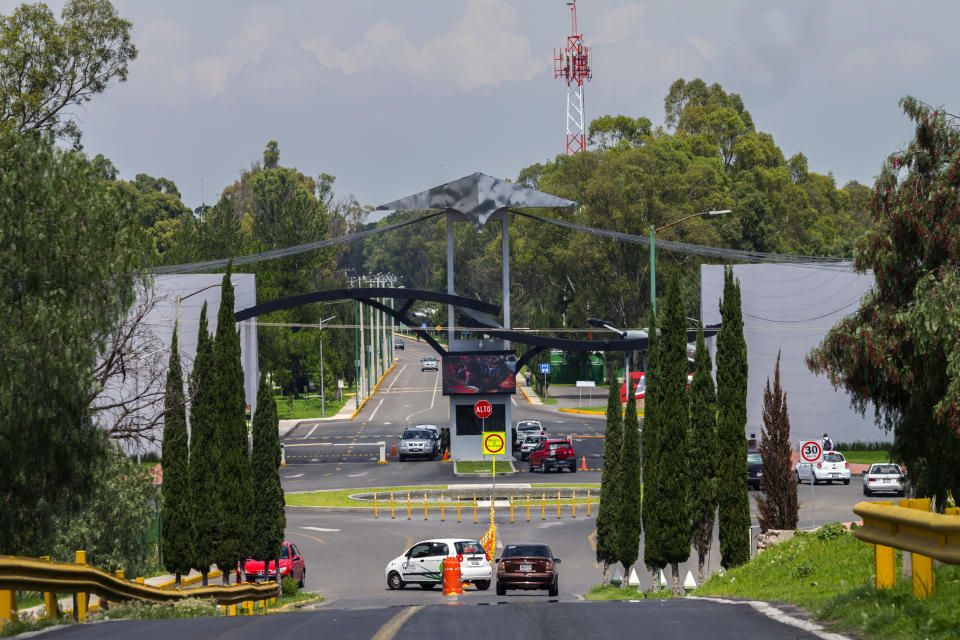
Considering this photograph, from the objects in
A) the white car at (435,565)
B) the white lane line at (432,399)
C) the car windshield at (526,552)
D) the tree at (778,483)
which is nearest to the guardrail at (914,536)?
the car windshield at (526,552)

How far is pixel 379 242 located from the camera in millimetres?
192250

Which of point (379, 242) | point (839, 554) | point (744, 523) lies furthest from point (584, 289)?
point (379, 242)

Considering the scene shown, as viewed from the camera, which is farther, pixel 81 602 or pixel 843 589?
pixel 81 602

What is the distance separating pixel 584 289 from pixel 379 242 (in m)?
106

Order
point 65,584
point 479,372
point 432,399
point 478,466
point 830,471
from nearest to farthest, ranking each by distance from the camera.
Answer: point 65,584, point 830,471, point 479,372, point 478,466, point 432,399

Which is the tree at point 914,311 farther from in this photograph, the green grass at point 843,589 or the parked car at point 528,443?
the parked car at point 528,443

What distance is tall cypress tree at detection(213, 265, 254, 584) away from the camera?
75.8ft

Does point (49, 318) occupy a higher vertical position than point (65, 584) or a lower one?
higher

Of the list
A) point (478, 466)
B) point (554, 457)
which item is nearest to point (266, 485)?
point (554, 457)

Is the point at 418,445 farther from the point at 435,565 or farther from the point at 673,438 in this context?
the point at 673,438

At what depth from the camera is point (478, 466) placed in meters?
54.3

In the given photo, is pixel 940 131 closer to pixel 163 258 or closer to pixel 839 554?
pixel 839 554

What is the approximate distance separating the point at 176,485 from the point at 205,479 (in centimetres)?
103

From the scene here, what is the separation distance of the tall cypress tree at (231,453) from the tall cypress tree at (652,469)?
8.41 metres
